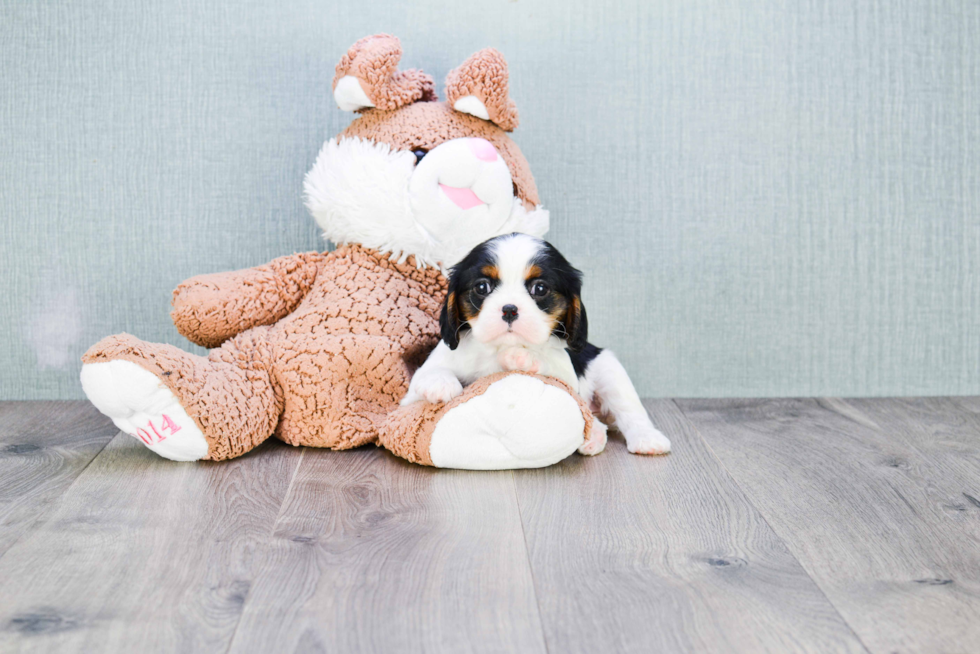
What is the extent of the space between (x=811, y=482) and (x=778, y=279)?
2.42ft

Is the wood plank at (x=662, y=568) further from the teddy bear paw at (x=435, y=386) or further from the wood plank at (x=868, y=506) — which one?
the teddy bear paw at (x=435, y=386)

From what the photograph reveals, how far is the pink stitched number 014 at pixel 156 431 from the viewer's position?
134 centimetres

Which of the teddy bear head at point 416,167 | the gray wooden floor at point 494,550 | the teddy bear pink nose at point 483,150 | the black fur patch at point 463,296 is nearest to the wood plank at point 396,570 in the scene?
the gray wooden floor at point 494,550

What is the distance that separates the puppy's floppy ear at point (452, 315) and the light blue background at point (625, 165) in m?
0.59

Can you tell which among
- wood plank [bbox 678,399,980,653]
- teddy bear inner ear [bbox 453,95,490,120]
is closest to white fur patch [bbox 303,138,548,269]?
teddy bear inner ear [bbox 453,95,490,120]

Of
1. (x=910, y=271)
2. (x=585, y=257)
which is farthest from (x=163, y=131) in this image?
(x=910, y=271)

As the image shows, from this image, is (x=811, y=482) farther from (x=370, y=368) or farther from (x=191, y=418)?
(x=191, y=418)

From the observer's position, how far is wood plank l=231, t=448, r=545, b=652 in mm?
834

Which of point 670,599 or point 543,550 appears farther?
point 543,550

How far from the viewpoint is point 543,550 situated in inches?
41.2

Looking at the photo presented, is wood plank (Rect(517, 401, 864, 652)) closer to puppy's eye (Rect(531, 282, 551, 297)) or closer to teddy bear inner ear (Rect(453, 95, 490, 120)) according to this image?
puppy's eye (Rect(531, 282, 551, 297))

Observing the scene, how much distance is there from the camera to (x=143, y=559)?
1009 millimetres

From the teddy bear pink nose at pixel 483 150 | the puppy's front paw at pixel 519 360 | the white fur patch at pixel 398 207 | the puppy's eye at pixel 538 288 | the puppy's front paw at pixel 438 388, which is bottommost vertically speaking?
the puppy's front paw at pixel 438 388

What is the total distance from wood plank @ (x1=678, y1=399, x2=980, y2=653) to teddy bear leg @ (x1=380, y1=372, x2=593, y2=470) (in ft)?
1.01
